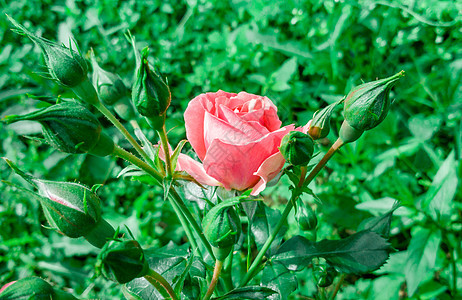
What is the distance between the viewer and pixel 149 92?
0.56 m

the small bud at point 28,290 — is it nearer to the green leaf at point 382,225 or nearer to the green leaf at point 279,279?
the green leaf at point 279,279

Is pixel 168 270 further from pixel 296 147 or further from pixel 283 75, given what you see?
pixel 283 75

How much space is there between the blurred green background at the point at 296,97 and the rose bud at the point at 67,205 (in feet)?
2.81

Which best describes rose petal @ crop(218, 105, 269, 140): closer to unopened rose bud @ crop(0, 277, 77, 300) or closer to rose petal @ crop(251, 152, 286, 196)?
rose petal @ crop(251, 152, 286, 196)

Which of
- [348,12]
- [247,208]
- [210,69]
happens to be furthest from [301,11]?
[247,208]

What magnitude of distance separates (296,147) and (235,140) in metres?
0.08

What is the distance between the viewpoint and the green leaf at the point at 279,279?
0.73 meters

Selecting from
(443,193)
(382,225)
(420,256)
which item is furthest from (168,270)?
(443,193)

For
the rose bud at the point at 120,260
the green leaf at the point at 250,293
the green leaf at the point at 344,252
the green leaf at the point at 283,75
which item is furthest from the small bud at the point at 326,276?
the green leaf at the point at 283,75

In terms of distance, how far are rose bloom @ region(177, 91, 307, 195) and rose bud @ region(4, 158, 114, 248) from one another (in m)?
0.15

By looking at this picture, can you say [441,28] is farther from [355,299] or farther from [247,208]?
[247,208]

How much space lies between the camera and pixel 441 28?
1.59m

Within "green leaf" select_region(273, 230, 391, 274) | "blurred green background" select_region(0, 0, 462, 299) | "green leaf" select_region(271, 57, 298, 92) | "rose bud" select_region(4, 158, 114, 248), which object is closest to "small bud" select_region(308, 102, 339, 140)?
"green leaf" select_region(273, 230, 391, 274)

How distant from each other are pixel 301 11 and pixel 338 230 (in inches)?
35.7
